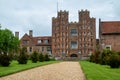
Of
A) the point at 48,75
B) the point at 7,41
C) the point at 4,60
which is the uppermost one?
the point at 7,41

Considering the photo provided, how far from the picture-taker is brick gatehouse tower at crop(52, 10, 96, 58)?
9125 centimetres

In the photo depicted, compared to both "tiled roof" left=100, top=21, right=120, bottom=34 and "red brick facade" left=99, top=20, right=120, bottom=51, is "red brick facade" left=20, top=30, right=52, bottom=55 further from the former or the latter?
"red brick facade" left=99, top=20, right=120, bottom=51

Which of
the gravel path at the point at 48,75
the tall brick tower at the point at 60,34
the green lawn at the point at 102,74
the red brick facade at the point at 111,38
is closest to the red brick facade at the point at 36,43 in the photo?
the tall brick tower at the point at 60,34

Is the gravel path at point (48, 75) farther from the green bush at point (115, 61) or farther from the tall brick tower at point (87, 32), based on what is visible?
the tall brick tower at point (87, 32)

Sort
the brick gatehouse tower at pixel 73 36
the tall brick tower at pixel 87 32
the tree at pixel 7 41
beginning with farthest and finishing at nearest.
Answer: the brick gatehouse tower at pixel 73 36 < the tall brick tower at pixel 87 32 < the tree at pixel 7 41

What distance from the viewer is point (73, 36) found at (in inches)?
3676

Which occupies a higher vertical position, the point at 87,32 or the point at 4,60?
the point at 87,32

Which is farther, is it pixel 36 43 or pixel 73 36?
pixel 36 43

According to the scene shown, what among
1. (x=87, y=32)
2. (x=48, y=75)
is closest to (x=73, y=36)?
(x=87, y=32)

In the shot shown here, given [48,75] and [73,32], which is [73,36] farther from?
[48,75]

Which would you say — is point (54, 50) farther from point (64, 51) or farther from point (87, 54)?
point (87, 54)

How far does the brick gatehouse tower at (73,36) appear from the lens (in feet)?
299

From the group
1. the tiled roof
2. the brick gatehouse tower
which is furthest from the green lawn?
the brick gatehouse tower

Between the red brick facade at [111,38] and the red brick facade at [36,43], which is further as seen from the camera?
the red brick facade at [36,43]
